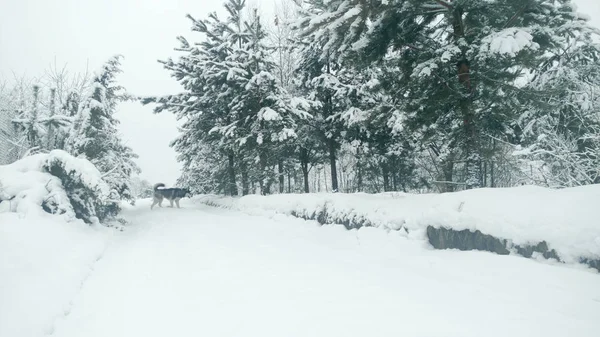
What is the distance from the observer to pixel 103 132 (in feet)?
42.0

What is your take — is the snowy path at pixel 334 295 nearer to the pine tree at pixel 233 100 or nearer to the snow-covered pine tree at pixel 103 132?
the snow-covered pine tree at pixel 103 132

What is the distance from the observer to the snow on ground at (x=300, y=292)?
2850mm

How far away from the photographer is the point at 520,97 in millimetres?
7340

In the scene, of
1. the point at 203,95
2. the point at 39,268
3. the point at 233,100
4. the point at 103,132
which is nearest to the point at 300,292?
the point at 39,268

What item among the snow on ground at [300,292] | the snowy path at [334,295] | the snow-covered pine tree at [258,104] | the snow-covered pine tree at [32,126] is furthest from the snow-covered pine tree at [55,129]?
the snowy path at [334,295]

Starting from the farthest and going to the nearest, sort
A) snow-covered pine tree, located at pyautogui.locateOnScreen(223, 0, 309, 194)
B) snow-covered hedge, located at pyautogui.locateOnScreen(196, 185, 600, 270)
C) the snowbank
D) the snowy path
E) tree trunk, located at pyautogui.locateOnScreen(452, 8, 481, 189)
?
snow-covered pine tree, located at pyautogui.locateOnScreen(223, 0, 309, 194) → tree trunk, located at pyautogui.locateOnScreen(452, 8, 481, 189) → snow-covered hedge, located at pyautogui.locateOnScreen(196, 185, 600, 270) → the snowbank → the snowy path

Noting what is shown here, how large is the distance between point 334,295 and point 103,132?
1324 cm

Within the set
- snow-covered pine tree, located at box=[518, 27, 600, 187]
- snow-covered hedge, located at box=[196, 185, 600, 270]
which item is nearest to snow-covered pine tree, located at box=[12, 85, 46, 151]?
snow-covered hedge, located at box=[196, 185, 600, 270]

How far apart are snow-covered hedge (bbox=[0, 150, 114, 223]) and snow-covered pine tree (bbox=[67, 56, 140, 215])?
3623 millimetres

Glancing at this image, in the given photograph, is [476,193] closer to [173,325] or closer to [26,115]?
[173,325]

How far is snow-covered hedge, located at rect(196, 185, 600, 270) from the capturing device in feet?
11.9

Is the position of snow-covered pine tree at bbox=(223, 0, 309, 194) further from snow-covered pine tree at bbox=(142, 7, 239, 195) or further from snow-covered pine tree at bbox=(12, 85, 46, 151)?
snow-covered pine tree at bbox=(12, 85, 46, 151)

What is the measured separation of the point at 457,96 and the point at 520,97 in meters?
1.75

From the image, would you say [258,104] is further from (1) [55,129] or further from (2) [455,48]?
(2) [455,48]
